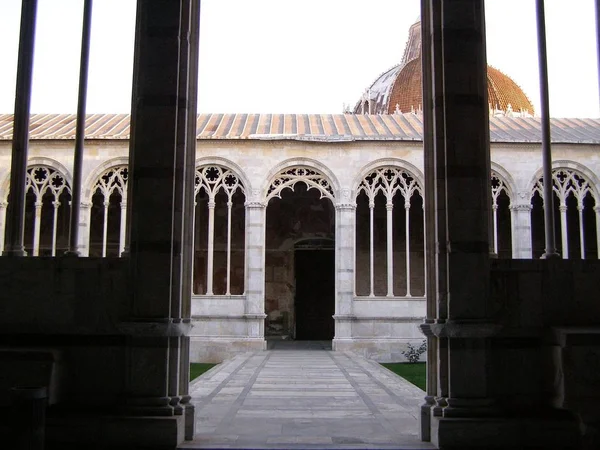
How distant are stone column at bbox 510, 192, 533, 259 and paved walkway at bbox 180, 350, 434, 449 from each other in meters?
5.54

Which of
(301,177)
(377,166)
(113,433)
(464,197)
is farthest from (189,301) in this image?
(377,166)

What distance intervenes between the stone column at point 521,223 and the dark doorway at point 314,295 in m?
5.84

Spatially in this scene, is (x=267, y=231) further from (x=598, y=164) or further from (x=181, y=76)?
(x=181, y=76)

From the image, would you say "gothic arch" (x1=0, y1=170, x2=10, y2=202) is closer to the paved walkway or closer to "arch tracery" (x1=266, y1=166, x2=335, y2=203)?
"arch tracery" (x1=266, y1=166, x2=335, y2=203)

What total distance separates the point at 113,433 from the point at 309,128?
13.7 meters

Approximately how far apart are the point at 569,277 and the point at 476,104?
1454mm

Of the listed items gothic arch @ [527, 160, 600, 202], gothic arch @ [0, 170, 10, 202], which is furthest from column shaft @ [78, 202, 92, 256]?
gothic arch @ [527, 160, 600, 202]

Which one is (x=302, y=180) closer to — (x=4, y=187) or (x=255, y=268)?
(x=255, y=268)

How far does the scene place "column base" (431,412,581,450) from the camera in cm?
455

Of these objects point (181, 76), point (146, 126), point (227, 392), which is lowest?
point (227, 392)

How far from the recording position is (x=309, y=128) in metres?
17.6

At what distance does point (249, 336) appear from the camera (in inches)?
623

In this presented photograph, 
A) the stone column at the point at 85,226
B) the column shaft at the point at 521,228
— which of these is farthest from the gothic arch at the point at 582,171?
the stone column at the point at 85,226

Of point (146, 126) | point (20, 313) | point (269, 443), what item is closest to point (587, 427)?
point (269, 443)
